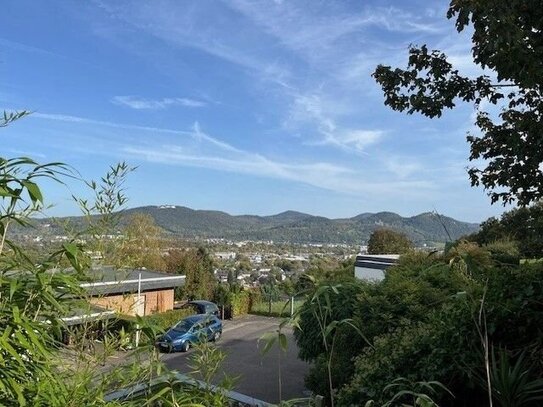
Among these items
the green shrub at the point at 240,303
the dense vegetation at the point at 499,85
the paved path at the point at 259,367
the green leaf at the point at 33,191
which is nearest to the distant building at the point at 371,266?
the paved path at the point at 259,367

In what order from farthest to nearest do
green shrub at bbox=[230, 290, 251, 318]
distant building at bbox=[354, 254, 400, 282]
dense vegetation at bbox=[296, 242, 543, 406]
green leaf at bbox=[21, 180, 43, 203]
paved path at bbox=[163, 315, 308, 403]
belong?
green shrub at bbox=[230, 290, 251, 318], distant building at bbox=[354, 254, 400, 282], paved path at bbox=[163, 315, 308, 403], dense vegetation at bbox=[296, 242, 543, 406], green leaf at bbox=[21, 180, 43, 203]

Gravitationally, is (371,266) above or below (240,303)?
above

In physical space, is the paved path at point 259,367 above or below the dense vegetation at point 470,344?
below

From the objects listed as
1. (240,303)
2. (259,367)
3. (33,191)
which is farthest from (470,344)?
(240,303)

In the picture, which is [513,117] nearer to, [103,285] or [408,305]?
[408,305]

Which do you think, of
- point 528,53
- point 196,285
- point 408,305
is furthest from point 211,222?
point 528,53

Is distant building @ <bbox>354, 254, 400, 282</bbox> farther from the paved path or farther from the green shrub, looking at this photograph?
the green shrub

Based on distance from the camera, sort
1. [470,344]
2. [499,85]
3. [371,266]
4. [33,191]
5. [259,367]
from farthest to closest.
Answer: [371,266] → [259,367] → [499,85] → [470,344] → [33,191]

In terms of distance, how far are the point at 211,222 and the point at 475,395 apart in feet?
200

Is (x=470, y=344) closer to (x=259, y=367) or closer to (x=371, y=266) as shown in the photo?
(x=259, y=367)

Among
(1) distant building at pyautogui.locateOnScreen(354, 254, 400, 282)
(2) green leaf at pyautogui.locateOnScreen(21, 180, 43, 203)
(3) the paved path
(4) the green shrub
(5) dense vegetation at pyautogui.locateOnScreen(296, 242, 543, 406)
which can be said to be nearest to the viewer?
(2) green leaf at pyautogui.locateOnScreen(21, 180, 43, 203)

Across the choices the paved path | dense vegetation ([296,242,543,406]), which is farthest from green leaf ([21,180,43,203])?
the paved path

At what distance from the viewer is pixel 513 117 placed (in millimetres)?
4777

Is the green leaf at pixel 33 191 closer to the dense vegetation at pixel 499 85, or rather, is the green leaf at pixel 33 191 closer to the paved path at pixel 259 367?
the dense vegetation at pixel 499 85
